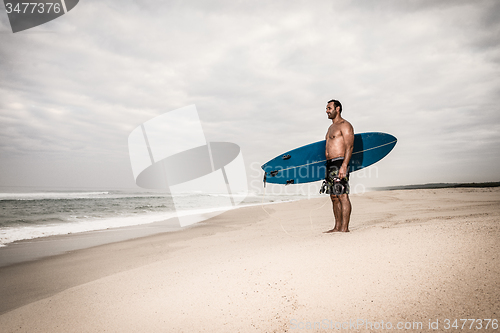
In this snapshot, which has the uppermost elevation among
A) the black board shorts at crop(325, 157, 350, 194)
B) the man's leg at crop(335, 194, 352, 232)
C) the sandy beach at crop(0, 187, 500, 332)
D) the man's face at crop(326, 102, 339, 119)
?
the man's face at crop(326, 102, 339, 119)

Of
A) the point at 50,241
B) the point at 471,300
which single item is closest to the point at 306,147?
the point at 471,300

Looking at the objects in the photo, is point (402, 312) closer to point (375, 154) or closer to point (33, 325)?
point (33, 325)

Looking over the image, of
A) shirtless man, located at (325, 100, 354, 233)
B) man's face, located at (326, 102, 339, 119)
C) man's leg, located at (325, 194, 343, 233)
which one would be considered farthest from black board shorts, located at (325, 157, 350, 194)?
man's face, located at (326, 102, 339, 119)

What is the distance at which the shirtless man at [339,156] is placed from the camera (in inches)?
123

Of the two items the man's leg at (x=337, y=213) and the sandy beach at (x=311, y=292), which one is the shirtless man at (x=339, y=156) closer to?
the man's leg at (x=337, y=213)

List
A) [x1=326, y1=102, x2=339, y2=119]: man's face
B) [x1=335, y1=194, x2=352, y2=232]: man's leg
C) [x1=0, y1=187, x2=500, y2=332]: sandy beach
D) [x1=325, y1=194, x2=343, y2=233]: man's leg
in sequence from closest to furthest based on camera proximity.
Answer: [x1=0, y1=187, x2=500, y2=332]: sandy beach
[x1=335, y1=194, x2=352, y2=232]: man's leg
[x1=325, y1=194, x2=343, y2=233]: man's leg
[x1=326, y1=102, x2=339, y2=119]: man's face

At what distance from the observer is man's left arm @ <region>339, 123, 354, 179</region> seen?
122 inches

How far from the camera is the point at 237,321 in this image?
4.72 feet

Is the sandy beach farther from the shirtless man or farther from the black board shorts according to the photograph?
the black board shorts

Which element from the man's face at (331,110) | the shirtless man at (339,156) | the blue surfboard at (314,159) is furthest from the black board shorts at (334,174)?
the blue surfboard at (314,159)

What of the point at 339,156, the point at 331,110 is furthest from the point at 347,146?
the point at 331,110

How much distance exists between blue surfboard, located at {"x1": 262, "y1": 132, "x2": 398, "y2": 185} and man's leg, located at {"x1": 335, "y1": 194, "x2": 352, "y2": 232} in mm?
1982

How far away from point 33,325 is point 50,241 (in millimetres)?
4769

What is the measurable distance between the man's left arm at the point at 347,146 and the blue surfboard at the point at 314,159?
1.82m
